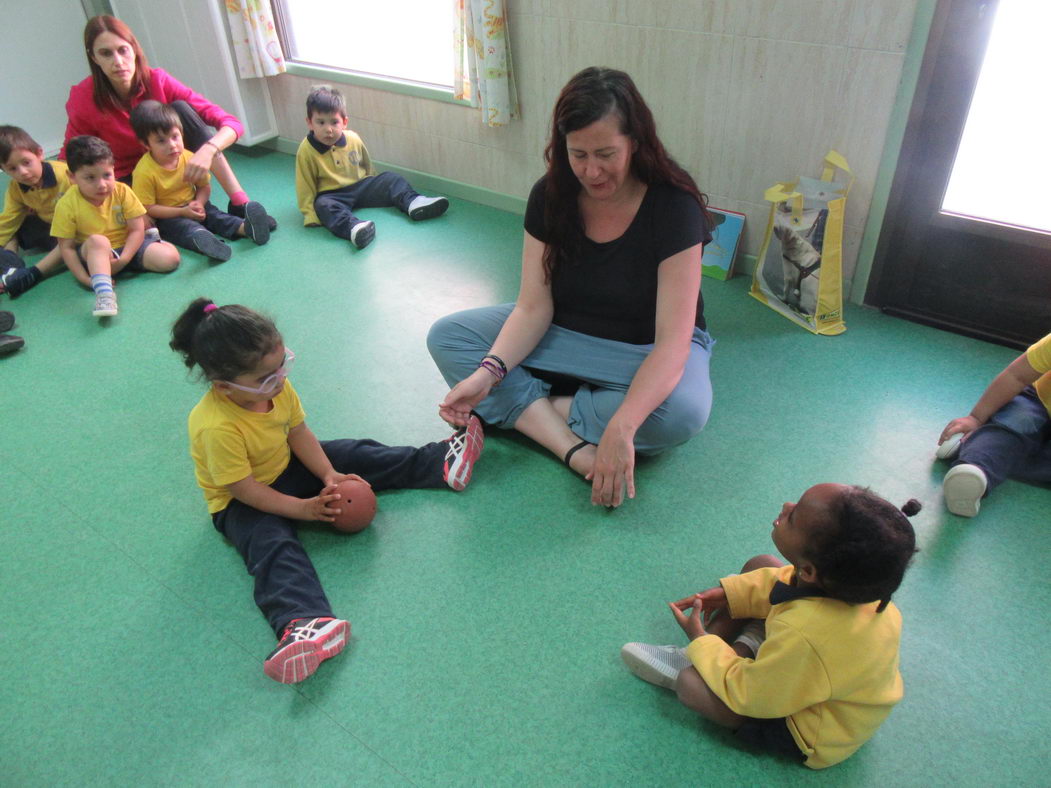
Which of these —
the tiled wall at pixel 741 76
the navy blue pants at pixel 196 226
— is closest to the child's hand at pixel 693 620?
the tiled wall at pixel 741 76

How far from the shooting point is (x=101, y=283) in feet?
8.98

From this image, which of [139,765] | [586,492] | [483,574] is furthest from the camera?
[586,492]

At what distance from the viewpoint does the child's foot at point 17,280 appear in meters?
2.83

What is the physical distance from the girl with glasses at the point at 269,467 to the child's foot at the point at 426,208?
1.77 m

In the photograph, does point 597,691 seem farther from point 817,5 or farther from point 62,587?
point 817,5

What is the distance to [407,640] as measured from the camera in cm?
152

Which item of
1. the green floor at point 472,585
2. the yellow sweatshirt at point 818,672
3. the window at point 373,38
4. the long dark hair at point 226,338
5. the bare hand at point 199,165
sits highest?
the window at point 373,38

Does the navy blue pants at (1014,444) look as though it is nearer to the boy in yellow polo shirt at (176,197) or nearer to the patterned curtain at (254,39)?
the boy in yellow polo shirt at (176,197)

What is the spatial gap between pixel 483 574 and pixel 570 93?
3.46ft

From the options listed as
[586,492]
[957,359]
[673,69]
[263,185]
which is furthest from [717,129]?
[263,185]

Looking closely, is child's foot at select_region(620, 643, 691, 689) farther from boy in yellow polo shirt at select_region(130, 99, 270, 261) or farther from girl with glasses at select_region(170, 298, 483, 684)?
boy in yellow polo shirt at select_region(130, 99, 270, 261)

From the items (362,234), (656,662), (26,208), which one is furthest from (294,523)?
(26,208)

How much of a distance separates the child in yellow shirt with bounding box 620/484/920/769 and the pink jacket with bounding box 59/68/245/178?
304 cm

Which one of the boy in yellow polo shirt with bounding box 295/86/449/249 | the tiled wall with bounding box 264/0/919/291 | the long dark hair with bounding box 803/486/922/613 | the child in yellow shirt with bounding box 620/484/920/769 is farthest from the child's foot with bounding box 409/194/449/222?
the long dark hair with bounding box 803/486/922/613
